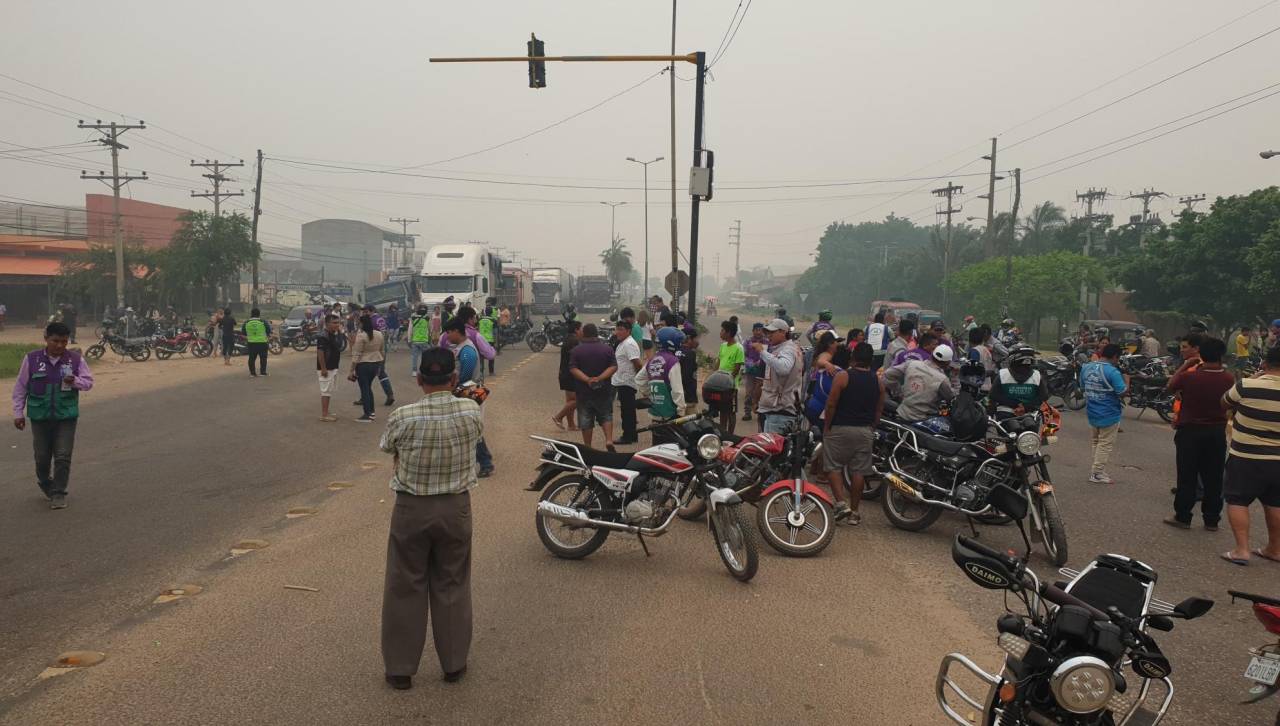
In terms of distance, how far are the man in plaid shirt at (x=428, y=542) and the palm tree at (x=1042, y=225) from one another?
64469mm

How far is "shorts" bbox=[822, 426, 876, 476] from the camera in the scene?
776 centimetres

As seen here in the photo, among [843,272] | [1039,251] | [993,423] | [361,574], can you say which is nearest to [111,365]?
[361,574]

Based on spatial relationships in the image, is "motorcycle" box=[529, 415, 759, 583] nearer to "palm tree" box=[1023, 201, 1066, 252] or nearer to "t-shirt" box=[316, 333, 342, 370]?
"t-shirt" box=[316, 333, 342, 370]

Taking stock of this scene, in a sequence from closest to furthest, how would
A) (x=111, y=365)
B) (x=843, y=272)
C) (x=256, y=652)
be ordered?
(x=256, y=652) < (x=111, y=365) < (x=843, y=272)

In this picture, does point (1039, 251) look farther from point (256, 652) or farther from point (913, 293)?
point (256, 652)

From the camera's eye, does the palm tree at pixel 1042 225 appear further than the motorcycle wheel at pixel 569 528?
Yes

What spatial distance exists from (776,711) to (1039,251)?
210ft

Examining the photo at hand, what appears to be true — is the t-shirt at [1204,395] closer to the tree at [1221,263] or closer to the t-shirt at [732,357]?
the t-shirt at [732,357]

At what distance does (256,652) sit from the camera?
4891mm

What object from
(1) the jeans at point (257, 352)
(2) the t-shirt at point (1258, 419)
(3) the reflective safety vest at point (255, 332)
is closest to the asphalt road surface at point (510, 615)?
(2) the t-shirt at point (1258, 419)

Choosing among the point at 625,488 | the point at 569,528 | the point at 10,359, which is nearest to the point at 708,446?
the point at 625,488

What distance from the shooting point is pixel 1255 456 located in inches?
265

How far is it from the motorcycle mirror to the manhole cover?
5672 mm

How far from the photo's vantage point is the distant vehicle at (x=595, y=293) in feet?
230
